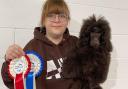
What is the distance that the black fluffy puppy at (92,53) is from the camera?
1213mm

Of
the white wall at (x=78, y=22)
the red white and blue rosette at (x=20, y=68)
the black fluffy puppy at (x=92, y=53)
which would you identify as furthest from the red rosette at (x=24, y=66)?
the white wall at (x=78, y=22)

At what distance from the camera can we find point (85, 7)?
67.3 inches

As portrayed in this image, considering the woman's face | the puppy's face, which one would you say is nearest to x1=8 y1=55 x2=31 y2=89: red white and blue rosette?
the woman's face

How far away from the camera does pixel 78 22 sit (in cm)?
169

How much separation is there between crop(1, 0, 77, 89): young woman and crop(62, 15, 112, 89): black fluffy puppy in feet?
0.35

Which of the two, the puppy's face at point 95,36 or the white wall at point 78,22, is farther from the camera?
the white wall at point 78,22

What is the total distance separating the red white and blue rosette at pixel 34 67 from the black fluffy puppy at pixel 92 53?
0.14 meters

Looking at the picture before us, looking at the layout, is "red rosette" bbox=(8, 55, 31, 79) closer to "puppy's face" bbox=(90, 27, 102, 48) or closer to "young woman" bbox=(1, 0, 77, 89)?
"young woman" bbox=(1, 0, 77, 89)

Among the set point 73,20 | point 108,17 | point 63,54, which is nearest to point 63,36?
point 63,54

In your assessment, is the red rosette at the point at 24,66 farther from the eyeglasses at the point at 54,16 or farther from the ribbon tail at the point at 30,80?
the eyeglasses at the point at 54,16

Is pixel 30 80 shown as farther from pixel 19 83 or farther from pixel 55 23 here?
pixel 55 23

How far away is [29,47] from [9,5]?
1.03ft

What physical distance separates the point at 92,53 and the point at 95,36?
75 millimetres

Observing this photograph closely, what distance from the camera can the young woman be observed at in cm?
134
